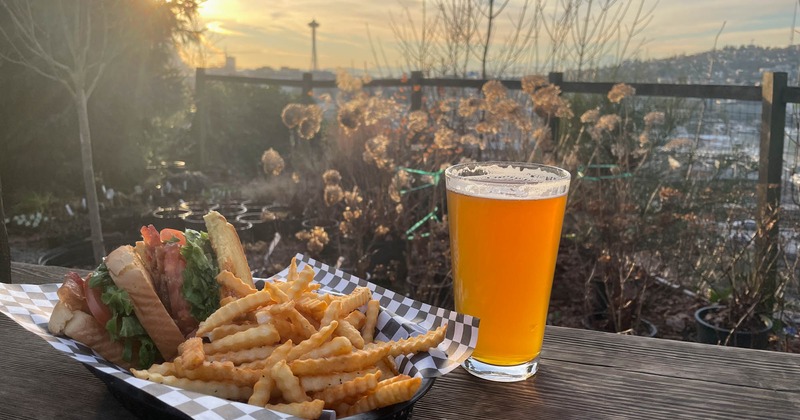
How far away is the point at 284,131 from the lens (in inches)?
418

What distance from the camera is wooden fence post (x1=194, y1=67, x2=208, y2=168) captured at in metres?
10.6

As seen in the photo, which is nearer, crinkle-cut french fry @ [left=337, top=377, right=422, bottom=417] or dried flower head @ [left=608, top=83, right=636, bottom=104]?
crinkle-cut french fry @ [left=337, top=377, right=422, bottom=417]

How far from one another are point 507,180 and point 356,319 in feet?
1.42

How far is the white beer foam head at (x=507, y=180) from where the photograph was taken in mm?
1272

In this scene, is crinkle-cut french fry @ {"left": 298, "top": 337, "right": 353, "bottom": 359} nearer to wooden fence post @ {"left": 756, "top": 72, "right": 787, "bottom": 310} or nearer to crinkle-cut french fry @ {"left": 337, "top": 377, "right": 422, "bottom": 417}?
crinkle-cut french fry @ {"left": 337, "top": 377, "right": 422, "bottom": 417}

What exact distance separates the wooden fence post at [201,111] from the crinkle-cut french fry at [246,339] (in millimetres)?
9851

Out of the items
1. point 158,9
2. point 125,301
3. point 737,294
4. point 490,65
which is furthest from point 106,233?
point 125,301

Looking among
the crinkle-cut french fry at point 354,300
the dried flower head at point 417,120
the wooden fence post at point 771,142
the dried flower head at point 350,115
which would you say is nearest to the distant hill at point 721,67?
the wooden fence post at point 771,142

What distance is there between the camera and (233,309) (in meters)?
1.17

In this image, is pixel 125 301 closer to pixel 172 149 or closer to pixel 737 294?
pixel 737 294

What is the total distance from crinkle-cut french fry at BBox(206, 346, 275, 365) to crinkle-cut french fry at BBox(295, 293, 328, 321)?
125mm

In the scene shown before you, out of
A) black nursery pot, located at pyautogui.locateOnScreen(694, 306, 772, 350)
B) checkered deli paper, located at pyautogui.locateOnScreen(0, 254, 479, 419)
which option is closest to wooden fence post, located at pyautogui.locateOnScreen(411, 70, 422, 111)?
black nursery pot, located at pyautogui.locateOnScreen(694, 306, 772, 350)

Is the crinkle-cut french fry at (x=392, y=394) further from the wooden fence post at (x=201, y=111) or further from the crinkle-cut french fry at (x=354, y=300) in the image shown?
the wooden fence post at (x=201, y=111)

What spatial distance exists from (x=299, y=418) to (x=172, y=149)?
392 inches
